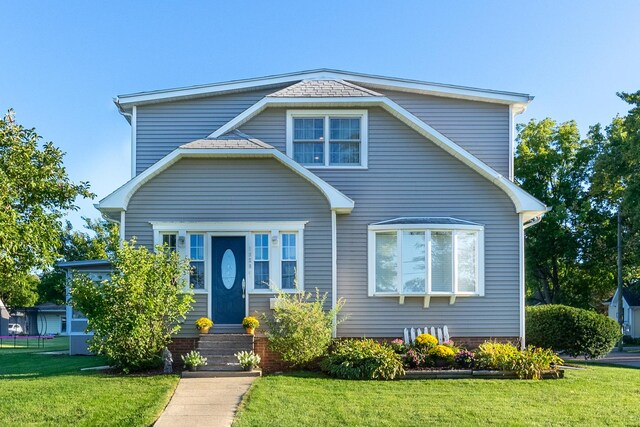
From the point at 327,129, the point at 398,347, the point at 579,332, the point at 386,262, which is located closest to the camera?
the point at 398,347

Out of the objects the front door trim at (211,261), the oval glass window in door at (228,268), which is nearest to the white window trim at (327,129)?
the front door trim at (211,261)

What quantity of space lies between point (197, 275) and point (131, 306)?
6.65 ft

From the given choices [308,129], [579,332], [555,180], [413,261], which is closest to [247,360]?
[413,261]

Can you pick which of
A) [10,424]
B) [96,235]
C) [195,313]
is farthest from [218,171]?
[96,235]

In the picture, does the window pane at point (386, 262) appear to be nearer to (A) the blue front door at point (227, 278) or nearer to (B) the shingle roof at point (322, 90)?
(A) the blue front door at point (227, 278)

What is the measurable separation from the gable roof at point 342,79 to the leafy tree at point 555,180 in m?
23.4

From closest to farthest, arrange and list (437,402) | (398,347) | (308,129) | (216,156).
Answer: (437,402) < (398,347) < (216,156) < (308,129)

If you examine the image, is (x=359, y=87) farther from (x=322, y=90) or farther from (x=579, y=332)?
(x=579, y=332)

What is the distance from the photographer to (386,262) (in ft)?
50.3

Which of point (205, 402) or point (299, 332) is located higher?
point (299, 332)

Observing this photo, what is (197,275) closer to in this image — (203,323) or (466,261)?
(203,323)

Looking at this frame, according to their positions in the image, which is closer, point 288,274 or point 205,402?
point 205,402

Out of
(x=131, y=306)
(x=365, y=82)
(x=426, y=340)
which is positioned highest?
(x=365, y=82)

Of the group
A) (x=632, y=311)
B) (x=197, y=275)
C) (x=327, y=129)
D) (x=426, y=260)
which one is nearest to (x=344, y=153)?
(x=327, y=129)
